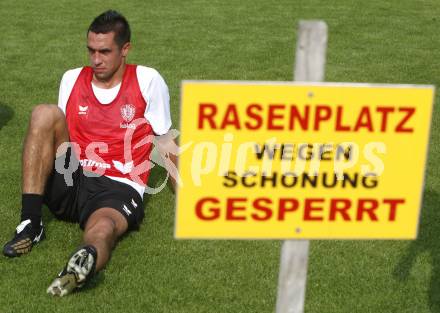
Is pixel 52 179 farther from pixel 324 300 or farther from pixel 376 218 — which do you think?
pixel 376 218

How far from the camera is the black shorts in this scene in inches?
203

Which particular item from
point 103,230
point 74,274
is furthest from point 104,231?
point 74,274

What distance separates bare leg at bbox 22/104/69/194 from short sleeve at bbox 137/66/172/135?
1.97 feet

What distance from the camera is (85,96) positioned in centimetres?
534

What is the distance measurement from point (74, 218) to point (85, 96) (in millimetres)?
856

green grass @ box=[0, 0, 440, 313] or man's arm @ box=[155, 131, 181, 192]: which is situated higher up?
man's arm @ box=[155, 131, 181, 192]

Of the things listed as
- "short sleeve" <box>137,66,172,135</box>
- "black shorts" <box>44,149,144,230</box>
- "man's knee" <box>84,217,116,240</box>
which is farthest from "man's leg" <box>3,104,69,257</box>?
"short sleeve" <box>137,66,172,135</box>

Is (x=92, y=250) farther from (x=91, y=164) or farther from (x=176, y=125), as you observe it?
(x=176, y=125)

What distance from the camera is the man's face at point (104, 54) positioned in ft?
→ 16.9

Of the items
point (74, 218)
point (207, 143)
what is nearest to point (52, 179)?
point (74, 218)

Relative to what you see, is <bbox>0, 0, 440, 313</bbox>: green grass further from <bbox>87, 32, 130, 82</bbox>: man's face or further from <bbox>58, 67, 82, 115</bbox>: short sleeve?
<bbox>87, 32, 130, 82</bbox>: man's face

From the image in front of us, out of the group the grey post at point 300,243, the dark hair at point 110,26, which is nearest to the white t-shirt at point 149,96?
the dark hair at point 110,26

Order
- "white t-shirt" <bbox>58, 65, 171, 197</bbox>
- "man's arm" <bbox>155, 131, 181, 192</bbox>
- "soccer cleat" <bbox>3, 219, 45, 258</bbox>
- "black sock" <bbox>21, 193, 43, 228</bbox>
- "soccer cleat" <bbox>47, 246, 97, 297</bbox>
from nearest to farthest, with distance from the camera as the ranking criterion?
1. "soccer cleat" <bbox>47, 246, 97, 297</bbox>
2. "soccer cleat" <bbox>3, 219, 45, 258</bbox>
3. "black sock" <bbox>21, 193, 43, 228</bbox>
4. "white t-shirt" <bbox>58, 65, 171, 197</bbox>
5. "man's arm" <bbox>155, 131, 181, 192</bbox>

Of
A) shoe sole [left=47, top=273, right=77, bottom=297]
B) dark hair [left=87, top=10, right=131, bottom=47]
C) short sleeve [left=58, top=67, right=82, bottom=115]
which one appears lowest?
shoe sole [left=47, top=273, right=77, bottom=297]
